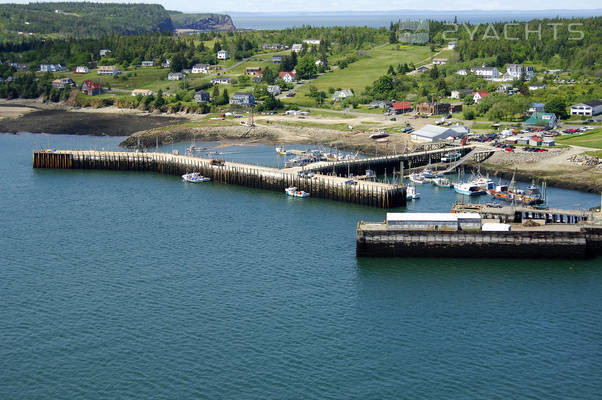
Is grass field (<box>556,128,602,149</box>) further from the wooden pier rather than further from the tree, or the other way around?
the wooden pier

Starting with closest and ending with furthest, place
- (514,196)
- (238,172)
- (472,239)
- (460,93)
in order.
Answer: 1. (472,239)
2. (514,196)
3. (238,172)
4. (460,93)

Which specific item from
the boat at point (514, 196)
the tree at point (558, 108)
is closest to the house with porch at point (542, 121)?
the tree at point (558, 108)

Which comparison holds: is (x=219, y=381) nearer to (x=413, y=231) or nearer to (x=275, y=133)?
(x=413, y=231)

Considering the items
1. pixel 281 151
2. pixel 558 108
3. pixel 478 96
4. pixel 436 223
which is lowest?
Answer: pixel 436 223

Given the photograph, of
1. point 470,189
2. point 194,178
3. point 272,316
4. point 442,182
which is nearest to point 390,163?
point 442,182

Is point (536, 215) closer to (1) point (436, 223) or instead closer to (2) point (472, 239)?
(2) point (472, 239)

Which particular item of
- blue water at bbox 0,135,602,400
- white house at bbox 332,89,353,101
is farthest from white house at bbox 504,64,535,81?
blue water at bbox 0,135,602,400
